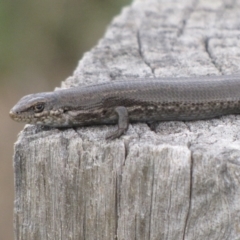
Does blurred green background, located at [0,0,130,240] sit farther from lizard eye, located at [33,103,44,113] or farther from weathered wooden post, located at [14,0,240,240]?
weathered wooden post, located at [14,0,240,240]

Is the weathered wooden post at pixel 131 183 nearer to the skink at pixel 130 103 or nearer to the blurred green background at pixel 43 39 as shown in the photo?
the skink at pixel 130 103

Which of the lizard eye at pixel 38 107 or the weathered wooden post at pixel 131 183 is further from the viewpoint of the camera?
the lizard eye at pixel 38 107

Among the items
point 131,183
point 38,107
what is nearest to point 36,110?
point 38,107

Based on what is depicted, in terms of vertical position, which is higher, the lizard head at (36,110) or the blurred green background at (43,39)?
the blurred green background at (43,39)

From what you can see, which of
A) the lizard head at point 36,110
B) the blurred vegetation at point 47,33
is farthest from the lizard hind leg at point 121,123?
the blurred vegetation at point 47,33

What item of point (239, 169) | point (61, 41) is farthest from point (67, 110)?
point (61, 41)

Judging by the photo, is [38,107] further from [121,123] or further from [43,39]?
[43,39]

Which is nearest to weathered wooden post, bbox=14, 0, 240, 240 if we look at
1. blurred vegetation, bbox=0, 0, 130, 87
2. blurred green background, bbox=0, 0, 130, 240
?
blurred green background, bbox=0, 0, 130, 240
